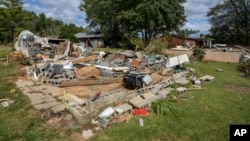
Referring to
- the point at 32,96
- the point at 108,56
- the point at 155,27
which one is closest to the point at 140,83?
the point at 32,96

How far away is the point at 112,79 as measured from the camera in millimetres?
10445

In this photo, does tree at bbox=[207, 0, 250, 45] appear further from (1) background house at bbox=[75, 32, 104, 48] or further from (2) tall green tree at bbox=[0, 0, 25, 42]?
(2) tall green tree at bbox=[0, 0, 25, 42]

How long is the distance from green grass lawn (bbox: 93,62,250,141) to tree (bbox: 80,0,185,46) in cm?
1883

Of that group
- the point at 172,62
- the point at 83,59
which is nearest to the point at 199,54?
the point at 172,62

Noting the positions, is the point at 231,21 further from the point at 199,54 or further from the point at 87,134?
the point at 87,134

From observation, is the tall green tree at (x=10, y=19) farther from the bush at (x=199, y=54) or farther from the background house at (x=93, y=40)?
the bush at (x=199, y=54)

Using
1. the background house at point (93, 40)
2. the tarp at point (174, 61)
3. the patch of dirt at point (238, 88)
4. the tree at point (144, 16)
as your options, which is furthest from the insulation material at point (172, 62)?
the background house at point (93, 40)

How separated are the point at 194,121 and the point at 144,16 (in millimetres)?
21856

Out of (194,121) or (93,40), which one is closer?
(194,121)

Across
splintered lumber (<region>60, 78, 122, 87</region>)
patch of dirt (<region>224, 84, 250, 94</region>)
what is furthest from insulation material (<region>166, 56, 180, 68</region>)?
splintered lumber (<region>60, 78, 122, 87</region>)

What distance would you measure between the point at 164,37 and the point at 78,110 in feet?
78.5

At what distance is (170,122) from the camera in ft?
20.6

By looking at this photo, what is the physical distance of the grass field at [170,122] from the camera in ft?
18.4

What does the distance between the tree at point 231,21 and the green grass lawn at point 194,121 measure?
32.4m
